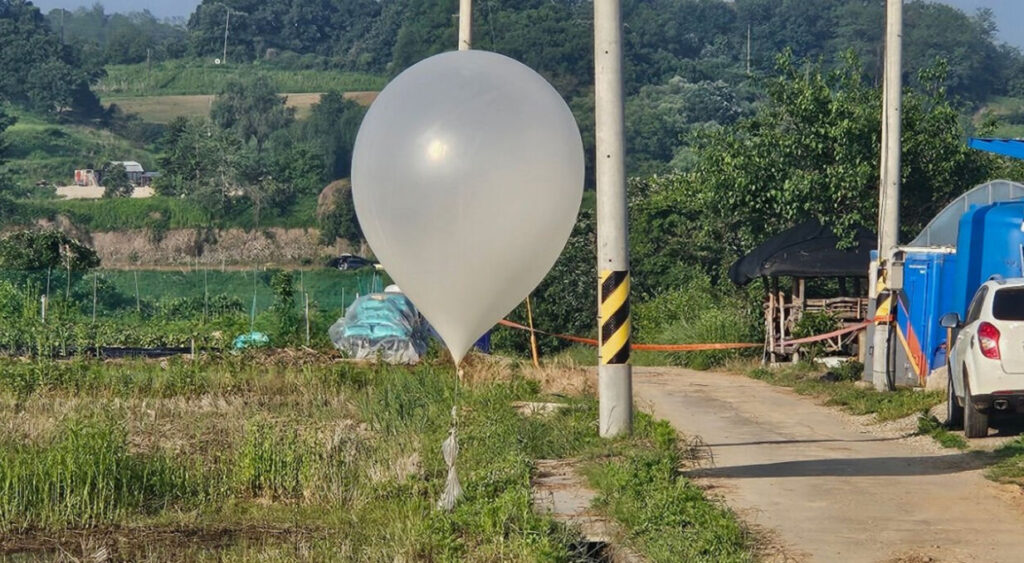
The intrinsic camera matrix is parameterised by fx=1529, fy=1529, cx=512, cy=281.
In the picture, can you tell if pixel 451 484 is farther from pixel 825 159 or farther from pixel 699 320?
pixel 699 320

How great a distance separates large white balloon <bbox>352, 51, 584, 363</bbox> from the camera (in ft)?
35.5

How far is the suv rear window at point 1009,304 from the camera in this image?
→ 15.6 m

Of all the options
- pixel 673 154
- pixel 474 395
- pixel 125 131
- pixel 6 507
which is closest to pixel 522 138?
pixel 6 507

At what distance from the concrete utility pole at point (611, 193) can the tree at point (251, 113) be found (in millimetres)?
88881

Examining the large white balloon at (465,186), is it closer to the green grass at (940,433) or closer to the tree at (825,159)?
the green grass at (940,433)

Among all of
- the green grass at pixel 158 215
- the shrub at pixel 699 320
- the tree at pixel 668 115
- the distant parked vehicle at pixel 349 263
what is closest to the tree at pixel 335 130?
the green grass at pixel 158 215

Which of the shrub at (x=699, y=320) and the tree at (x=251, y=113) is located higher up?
the tree at (x=251, y=113)

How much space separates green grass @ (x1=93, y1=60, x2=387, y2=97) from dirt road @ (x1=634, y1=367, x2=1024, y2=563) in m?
99.2

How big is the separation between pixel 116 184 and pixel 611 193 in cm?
7836

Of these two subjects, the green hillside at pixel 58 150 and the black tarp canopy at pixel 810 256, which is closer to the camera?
the black tarp canopy at pixel 810 256

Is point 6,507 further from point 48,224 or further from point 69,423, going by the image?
Answer: point 48,224

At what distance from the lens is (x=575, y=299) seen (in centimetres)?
4391

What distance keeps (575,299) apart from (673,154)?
169ft

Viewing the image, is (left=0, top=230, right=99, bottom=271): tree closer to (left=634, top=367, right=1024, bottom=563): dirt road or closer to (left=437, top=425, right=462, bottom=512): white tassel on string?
(left=634, top=367, right=1024, bottom=563): dirt road
